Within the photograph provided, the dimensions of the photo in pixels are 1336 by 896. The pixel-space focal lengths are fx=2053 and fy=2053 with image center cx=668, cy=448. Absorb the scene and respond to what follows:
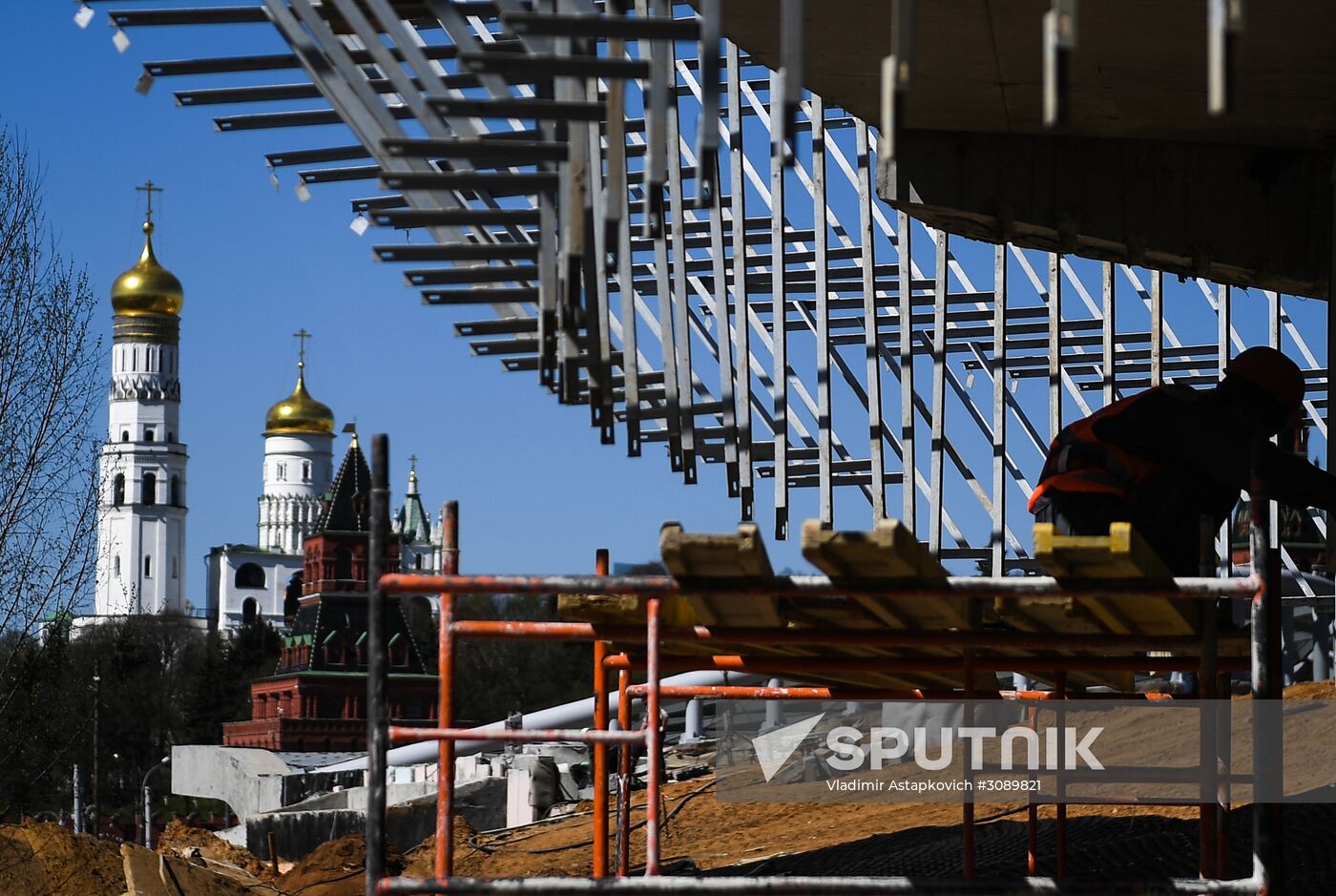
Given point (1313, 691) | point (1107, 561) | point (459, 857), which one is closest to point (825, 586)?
point (1107, 561)

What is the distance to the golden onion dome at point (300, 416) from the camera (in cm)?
16550

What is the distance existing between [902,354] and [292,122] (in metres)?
4.21

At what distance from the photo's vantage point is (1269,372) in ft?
21.1

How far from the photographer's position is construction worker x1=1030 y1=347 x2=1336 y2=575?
636cm

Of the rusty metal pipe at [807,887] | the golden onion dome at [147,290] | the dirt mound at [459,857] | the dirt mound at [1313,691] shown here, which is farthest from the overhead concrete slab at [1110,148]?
the golden onion dome at [147,290]

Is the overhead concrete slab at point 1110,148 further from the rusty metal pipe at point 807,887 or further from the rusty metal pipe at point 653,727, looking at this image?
the rusty metal pipe at point 807,887

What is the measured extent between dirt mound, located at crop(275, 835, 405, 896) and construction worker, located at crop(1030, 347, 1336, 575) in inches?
266

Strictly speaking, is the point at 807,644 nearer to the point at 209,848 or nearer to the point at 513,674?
the point at 209,848

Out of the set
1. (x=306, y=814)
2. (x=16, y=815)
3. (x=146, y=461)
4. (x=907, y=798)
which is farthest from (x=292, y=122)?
(x=146, y=461)

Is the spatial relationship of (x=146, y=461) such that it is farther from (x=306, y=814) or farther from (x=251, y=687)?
(x=306, y=814)

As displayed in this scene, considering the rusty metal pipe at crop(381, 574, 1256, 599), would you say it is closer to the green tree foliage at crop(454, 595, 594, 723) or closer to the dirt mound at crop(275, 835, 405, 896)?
the dirt mound at crop(275, 835, 405, 896)

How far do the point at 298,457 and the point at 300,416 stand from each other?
3.40 metres

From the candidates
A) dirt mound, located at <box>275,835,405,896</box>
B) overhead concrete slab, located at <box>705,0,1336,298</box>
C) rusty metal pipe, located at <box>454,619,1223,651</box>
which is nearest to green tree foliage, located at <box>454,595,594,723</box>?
dirt mound, located at <box>275,835,405,896</box>

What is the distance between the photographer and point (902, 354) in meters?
Result: 11.5
